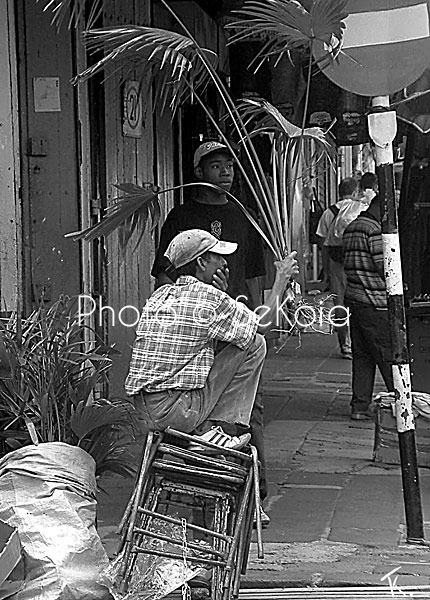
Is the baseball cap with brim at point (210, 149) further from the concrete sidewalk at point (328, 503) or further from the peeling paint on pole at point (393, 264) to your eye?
the concrete sidewalk at point (328, 503)

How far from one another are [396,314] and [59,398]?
1.66 m

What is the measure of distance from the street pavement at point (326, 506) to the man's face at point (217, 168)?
1792 mm

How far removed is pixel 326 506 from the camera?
20.9 ft

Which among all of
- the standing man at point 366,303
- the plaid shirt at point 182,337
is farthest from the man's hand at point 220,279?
the standing man at point 366,303

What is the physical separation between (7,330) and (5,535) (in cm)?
116

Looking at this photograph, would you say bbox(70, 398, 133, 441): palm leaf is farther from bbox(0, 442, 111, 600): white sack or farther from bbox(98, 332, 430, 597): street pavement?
bbox(98, 332, 430, 597): street pavement

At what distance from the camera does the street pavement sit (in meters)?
5.18

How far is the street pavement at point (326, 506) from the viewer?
17.0 feet

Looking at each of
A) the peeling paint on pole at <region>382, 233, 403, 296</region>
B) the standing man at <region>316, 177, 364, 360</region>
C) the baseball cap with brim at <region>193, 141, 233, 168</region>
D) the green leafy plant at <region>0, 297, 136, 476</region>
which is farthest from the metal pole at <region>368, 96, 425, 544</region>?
the standing man at <region>316, 177, 364, 360</region>

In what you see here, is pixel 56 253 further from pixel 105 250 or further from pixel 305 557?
pixel 305 557

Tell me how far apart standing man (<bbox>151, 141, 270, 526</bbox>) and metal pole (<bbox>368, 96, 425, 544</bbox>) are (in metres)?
1.37

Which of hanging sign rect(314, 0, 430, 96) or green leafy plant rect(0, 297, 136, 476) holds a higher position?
hanging sign rect(314, 0, 430, 96)

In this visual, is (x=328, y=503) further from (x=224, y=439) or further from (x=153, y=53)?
(x=153, y=53)

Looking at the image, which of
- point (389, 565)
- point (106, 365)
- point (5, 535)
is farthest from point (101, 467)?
point (389, 565)
